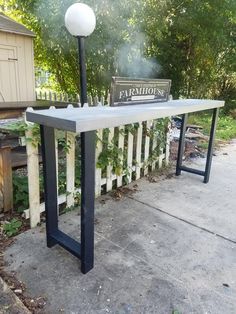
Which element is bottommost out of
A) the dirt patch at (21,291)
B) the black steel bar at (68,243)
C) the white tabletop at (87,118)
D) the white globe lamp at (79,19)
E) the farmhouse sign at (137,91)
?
the dirt patch at (21,291)

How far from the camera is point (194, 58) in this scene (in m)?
9.27

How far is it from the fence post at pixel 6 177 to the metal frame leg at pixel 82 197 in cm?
64

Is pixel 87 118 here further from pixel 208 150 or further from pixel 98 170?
pixel 208 150

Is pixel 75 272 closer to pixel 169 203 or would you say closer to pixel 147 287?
pixel 147 287

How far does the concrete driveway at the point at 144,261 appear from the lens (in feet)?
6.09

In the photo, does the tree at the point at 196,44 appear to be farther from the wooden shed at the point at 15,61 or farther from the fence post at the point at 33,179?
the fence post at the point at 33,179

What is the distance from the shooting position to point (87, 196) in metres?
1.95

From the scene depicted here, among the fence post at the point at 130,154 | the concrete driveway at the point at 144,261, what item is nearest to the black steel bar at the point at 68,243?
the concrete driveway at the point at 144,261

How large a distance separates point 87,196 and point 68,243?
1.85 feet

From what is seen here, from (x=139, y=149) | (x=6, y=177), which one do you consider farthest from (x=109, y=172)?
(x=6, y=177)

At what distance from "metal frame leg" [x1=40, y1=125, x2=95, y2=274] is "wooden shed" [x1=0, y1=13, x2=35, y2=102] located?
5.10 meters

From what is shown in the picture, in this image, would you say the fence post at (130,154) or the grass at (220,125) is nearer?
Result: the fence post at (130,154)

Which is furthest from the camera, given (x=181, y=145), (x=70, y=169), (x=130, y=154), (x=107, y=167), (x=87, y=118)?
(x=181, y=145)

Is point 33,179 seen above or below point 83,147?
below
